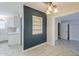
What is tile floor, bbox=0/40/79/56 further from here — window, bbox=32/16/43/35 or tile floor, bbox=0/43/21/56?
window, bbox=32/16/43/35

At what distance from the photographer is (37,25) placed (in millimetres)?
1774

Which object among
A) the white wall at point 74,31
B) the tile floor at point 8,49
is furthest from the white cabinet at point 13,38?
the white wall at point 74,31

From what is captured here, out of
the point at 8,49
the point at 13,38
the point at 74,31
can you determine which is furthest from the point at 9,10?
the point at 74,31

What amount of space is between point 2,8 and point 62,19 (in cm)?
116

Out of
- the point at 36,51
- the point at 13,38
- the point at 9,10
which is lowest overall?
the point at 36,51

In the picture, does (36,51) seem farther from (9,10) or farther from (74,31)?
(74,31)

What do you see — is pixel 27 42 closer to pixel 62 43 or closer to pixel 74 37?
pixel 62 43

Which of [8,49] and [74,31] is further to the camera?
[74,31]

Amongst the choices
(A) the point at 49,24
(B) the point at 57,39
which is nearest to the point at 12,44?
(A) the point at 49,24

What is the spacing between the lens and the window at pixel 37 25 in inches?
69.4

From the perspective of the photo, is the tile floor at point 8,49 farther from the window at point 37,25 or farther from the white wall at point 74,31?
the white wall at point 74,31

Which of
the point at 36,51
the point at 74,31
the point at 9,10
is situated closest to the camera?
the point at 9,10

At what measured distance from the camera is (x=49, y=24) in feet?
5.91

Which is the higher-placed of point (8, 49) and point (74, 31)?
point (74, 31)
